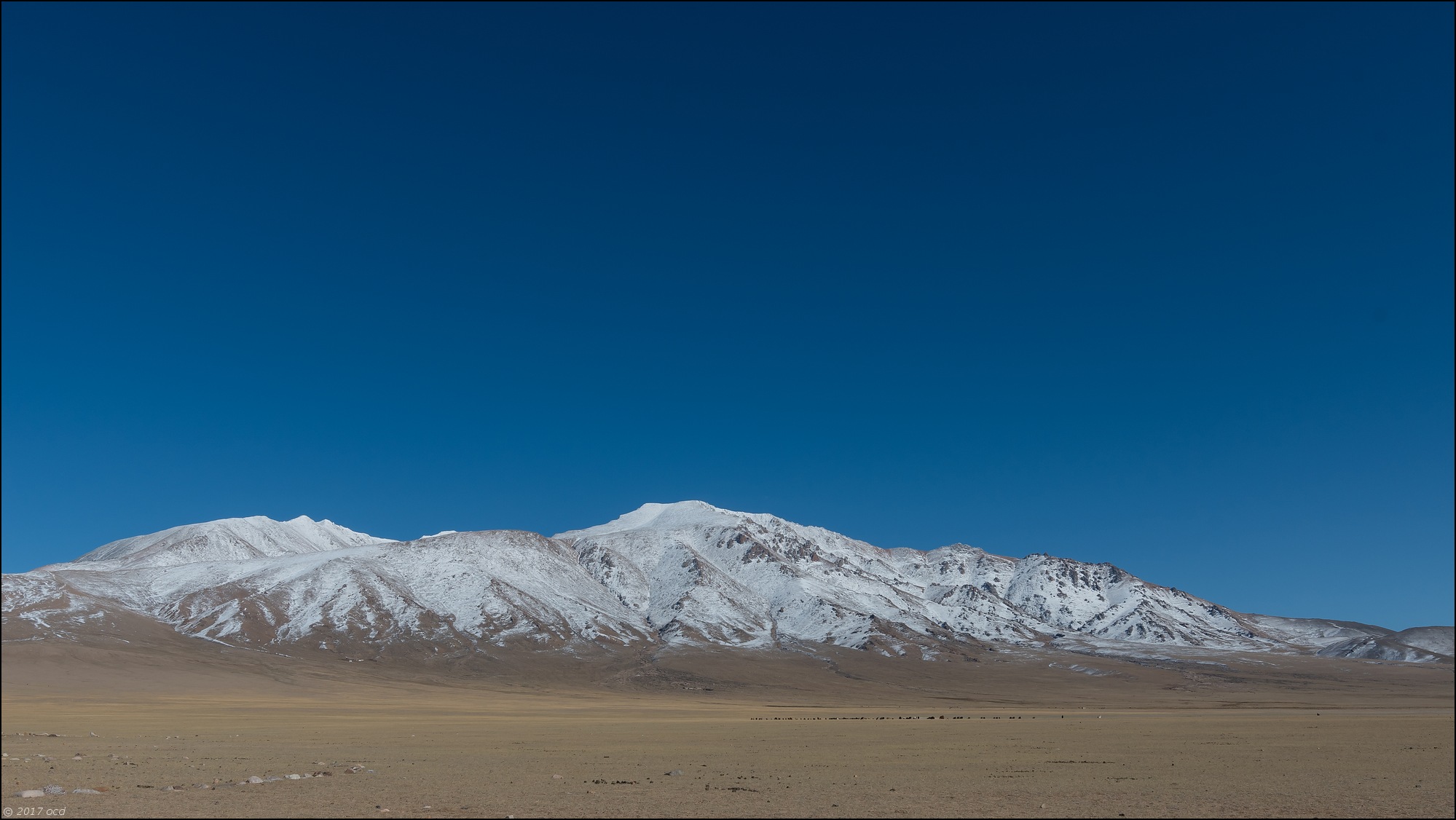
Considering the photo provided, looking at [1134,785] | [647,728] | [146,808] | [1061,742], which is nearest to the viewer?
[146,808]

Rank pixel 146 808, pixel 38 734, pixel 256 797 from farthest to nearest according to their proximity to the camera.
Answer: pixel 38 734
pixel 256 797
pixel 146 808

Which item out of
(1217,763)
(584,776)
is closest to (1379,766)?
(1217,763)

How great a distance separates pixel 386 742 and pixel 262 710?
65659 millimetres

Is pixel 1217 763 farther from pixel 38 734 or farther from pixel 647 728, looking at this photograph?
pixel 38 734

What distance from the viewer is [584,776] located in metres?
44.7

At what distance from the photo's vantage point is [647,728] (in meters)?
94.1

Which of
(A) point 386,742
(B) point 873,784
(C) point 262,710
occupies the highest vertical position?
(B) point 873,784

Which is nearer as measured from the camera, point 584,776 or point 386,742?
point 584,776

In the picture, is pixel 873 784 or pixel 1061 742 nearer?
pixel 873 784

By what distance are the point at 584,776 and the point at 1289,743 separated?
54.0 meters

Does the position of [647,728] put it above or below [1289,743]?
below

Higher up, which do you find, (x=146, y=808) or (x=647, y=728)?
(x=146, y=808)

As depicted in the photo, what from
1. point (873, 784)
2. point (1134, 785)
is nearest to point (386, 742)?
point (873, 784)

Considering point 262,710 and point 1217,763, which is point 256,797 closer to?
point 1217,763
